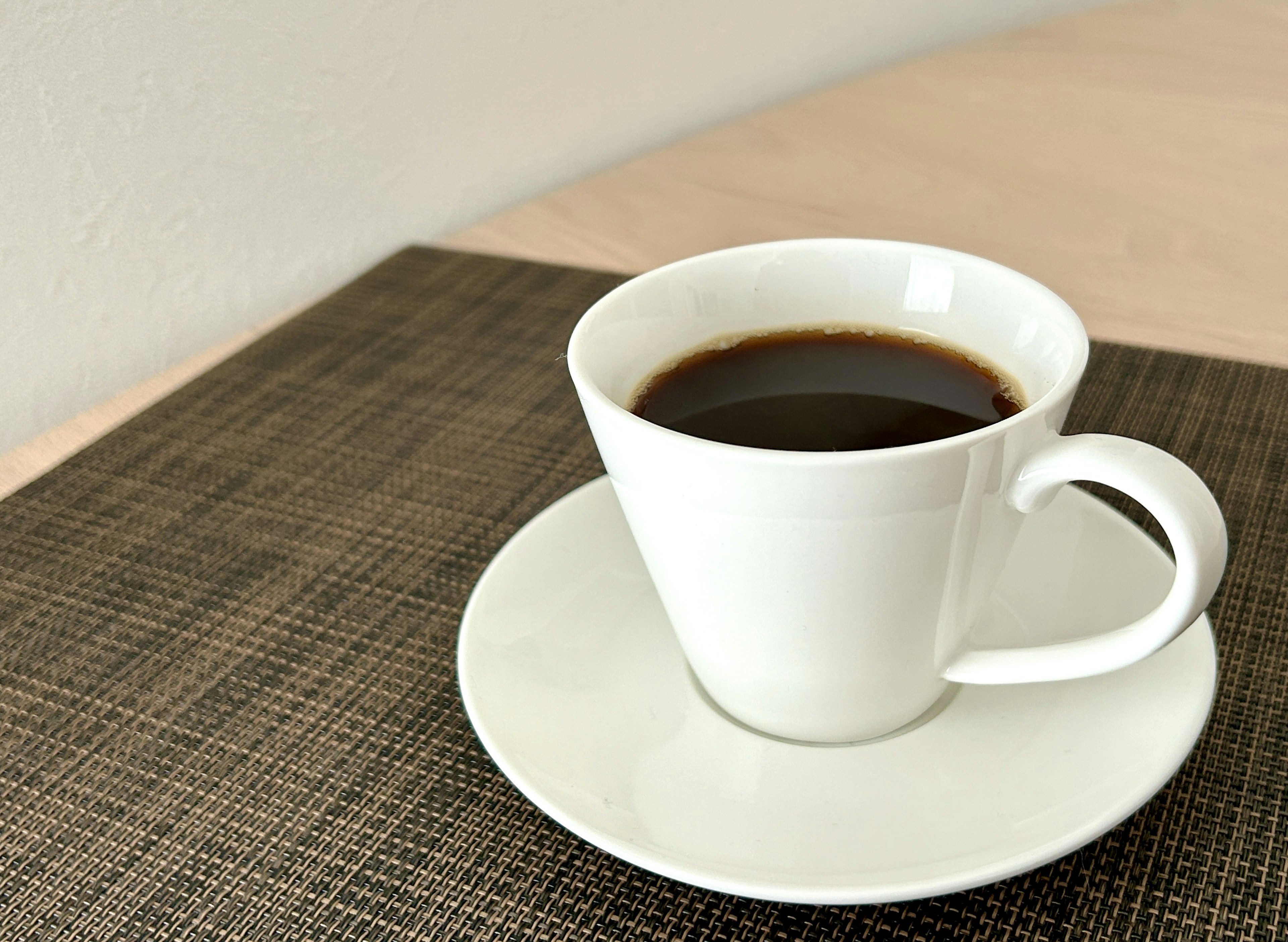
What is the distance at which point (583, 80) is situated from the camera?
102cm

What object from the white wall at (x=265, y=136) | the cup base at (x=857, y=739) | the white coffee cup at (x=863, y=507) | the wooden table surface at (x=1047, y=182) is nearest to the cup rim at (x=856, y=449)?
the white coffee cup at (x=863, y=507)

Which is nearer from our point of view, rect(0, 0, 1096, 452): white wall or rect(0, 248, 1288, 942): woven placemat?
rect(0, 248, 1288, 942): woven placemat

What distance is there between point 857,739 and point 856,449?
11 centimetres

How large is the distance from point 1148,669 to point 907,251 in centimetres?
19

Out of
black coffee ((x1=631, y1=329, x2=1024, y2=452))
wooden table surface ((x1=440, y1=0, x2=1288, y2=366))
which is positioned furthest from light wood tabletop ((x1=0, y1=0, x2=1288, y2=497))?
black coffee ((x1=631, y1=329, x2=1024, y2=452))

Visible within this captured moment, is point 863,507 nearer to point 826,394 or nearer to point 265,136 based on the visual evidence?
point 826,394

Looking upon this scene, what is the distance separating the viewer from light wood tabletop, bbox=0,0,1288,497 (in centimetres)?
75

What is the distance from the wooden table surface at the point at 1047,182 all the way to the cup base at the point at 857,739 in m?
0.37

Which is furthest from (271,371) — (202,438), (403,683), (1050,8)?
(1050,8)

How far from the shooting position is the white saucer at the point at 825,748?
0.35 meters

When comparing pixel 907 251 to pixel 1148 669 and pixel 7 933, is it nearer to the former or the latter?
pixel 1148 669

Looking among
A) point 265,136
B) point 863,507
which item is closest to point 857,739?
point 863,507

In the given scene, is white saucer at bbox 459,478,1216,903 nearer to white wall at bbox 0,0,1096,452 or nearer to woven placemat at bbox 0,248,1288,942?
woven placemat at bbox 0,248,1288,942

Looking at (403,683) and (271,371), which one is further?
(271,371)
